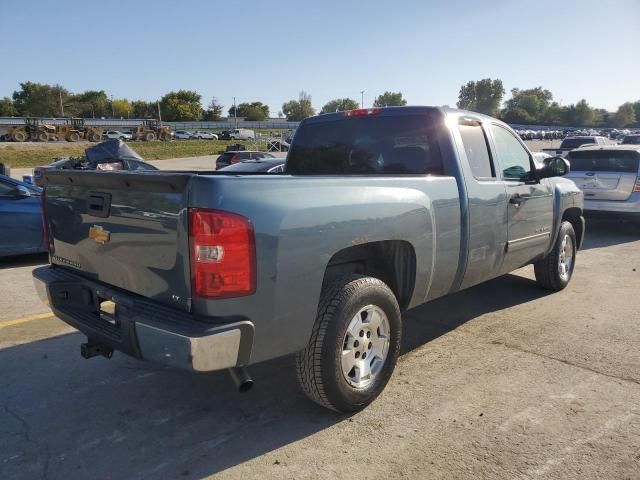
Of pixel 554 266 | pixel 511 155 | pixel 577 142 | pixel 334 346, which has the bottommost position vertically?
pixel 554 266

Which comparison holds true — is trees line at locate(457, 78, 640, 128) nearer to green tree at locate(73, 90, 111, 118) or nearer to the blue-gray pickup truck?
green tree at locate(73, 90, 111, 118)

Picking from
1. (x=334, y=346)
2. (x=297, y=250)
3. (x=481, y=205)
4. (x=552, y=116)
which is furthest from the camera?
(x=552, y=116)

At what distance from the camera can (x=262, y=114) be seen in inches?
5438

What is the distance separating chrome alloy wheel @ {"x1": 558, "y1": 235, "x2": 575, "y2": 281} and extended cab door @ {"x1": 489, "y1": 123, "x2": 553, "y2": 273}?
630 mm

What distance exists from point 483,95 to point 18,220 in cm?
13614

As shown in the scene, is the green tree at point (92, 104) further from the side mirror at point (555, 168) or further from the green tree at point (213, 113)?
the side mirror at point (555, 168)

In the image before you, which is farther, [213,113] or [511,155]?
[213,113]

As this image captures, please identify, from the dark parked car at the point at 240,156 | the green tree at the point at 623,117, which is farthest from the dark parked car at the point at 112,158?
the green tree at the point at 623,117

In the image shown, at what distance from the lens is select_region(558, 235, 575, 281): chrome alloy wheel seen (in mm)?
5910

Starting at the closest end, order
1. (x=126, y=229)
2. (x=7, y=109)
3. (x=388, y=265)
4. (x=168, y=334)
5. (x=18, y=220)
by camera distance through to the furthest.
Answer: (x=168, y=334)
(x=126, y=229)
(x=388, y=265)
(x=18, y=220)
(x=7, y=109)

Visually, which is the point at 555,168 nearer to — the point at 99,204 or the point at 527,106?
the point at 99,204

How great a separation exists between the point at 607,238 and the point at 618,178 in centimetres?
114

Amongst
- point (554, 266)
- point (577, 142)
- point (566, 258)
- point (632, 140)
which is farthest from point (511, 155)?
point (632, 140)

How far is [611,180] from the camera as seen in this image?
32.1ft
